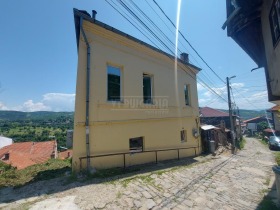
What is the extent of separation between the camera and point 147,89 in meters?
10.3

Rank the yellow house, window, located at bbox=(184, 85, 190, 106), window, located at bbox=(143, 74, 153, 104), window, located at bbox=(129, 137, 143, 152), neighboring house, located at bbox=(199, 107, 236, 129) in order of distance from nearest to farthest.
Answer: the yellow house → window, located at bbox=(129, 137, 143, 152) → window, located at bbox=(143, 74, 153, 104) → window, located at bbox=(184, 85, 190, 106) → neighboring house, located at bbox=(199, 107, 236, 129)

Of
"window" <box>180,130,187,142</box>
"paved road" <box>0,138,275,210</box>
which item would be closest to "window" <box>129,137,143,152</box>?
"paved road" <box>0,138,275,210</box>

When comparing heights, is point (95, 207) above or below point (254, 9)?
below

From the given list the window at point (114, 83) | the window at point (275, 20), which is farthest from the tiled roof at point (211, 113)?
the window at point (275, 20)

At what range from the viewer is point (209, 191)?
5.89 meters

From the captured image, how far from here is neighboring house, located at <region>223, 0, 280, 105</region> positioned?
14.4 ft

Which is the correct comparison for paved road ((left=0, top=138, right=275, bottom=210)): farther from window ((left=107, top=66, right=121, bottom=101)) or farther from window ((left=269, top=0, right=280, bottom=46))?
window ((left=269, top=0, right=280, bottom=46))

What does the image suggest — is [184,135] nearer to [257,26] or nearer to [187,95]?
[187,95]

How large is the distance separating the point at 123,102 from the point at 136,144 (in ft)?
7.96

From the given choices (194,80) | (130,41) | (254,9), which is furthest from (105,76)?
(194,80)

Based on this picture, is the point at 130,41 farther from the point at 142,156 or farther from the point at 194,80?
the point at 194,80

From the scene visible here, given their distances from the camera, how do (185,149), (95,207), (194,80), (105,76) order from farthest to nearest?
1. (194,80)
2. (185,149)
3. (105,76)
4. (95,207)

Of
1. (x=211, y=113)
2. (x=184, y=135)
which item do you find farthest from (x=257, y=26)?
(x=211, y=113)

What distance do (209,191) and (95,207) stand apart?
384 cm
